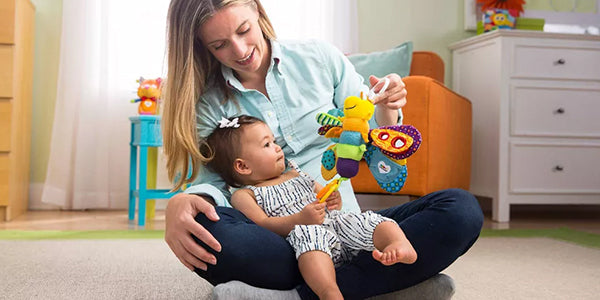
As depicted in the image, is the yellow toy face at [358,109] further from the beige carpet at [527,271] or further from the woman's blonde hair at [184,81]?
the beige carpet at [527,271]

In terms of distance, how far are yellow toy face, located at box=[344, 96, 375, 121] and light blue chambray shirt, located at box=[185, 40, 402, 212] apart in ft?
0.81

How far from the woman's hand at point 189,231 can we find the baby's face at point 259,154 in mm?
165

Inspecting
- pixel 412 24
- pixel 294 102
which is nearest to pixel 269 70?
pixel 294 102

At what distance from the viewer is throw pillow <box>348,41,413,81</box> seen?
2699 mm

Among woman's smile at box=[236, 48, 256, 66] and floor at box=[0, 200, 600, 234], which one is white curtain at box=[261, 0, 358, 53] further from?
woman's smile at box=[236, 48, 256, 66]

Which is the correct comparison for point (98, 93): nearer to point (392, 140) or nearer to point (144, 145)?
point (144, 145)

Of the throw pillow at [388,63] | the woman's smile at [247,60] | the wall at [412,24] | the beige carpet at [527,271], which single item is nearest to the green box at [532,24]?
the wall at [412,24]

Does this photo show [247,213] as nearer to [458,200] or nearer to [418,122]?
[458,200]

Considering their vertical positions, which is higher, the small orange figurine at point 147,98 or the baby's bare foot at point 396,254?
the small orange figurine at point 147,98

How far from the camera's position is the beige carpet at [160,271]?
4.28 ft

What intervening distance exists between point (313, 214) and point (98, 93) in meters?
2.38

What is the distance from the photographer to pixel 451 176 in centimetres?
249

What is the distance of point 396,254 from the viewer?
36.0 inches

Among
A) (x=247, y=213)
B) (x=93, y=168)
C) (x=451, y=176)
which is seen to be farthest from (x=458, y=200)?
(x=93, y=168)
